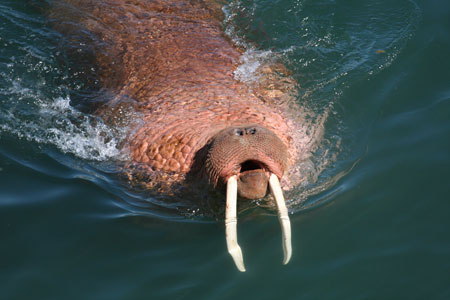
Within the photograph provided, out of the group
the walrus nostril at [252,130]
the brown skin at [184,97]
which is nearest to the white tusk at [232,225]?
the brown skin at [184,97]

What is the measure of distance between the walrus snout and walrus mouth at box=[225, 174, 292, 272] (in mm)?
68

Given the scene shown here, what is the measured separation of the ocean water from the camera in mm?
3848

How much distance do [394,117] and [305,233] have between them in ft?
6.81

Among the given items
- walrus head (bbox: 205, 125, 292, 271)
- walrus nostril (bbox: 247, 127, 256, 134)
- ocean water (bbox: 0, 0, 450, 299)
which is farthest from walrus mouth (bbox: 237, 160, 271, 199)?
ocean water (bbox: 0, 0, 450, 299)

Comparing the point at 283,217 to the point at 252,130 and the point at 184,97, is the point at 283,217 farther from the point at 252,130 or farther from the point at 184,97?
the point at 184,97

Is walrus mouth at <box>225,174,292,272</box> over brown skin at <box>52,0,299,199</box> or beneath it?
beneath

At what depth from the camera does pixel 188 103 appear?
5359mm

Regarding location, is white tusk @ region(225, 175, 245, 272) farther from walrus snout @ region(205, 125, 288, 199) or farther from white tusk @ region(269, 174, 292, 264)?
white tusk @ region(269, 174, 292, 264)

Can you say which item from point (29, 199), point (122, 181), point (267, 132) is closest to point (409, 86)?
point (267, 132)

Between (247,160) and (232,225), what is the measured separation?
0.53m

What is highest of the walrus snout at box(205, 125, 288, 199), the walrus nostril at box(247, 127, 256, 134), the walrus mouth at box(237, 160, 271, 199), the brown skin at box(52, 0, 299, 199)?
the brown skin at box(52, 0, 299, 199)

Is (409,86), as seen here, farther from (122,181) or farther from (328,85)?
(122,181)

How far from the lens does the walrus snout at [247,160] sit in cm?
405

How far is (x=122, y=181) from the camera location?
16.5 ft
